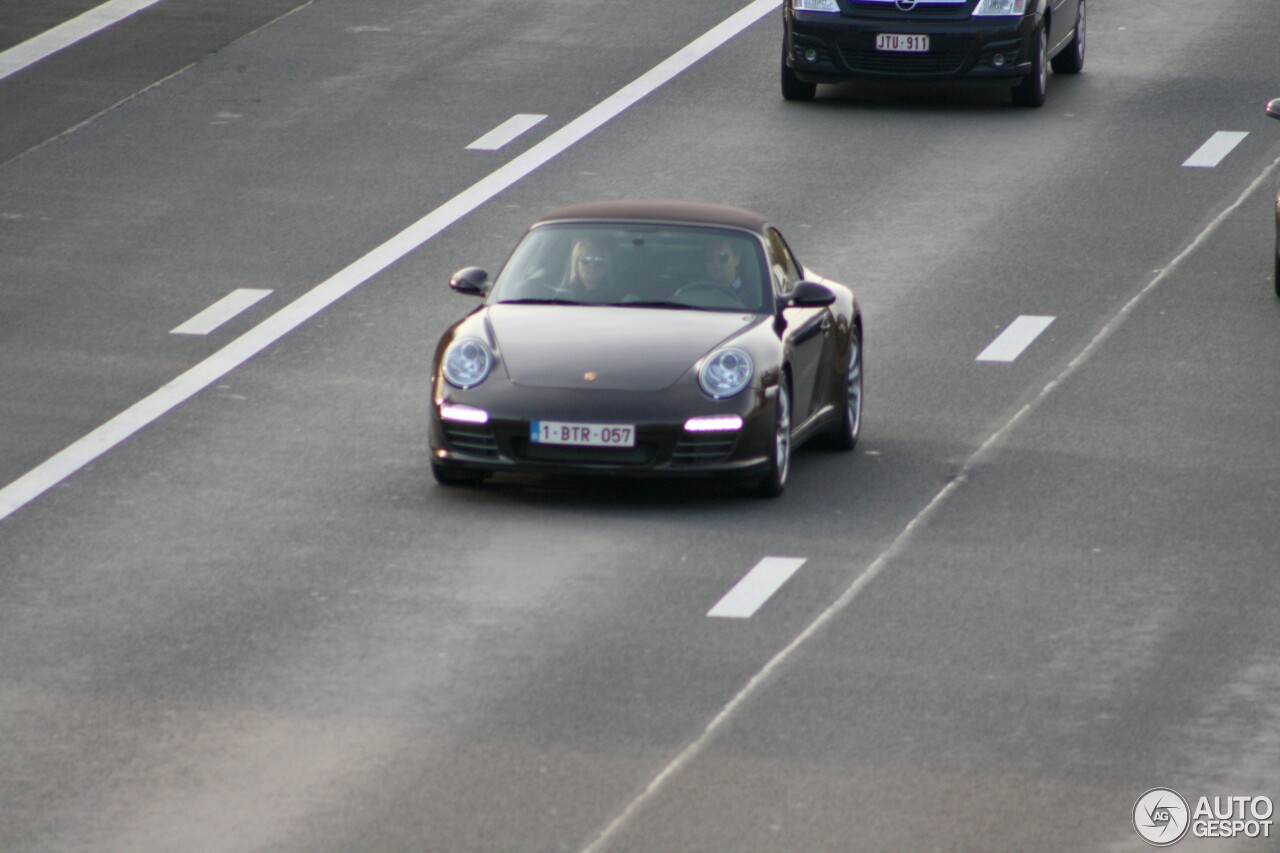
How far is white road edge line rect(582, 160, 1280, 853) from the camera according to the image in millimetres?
9281

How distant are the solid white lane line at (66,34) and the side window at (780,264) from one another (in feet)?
42.3

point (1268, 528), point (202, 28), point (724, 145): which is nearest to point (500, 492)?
point (1268, 528)

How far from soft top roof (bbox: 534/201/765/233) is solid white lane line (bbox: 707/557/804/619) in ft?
9.23

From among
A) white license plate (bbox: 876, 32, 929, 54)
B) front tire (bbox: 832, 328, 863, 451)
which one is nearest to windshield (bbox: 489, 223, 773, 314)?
front tire (bbox: 832, 328, 863, 451)

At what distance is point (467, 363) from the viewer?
13711mm

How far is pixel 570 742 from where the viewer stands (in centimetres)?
984

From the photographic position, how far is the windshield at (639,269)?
14430mm

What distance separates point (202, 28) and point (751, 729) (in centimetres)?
1942

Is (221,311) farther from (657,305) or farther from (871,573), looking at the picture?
(871,573)

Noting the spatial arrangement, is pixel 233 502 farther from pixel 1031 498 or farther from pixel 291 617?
pixel 1031 498

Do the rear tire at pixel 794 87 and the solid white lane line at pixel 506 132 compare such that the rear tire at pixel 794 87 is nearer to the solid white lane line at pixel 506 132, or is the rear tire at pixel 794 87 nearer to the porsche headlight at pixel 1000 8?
the porsche headlight at pixel 1000 8

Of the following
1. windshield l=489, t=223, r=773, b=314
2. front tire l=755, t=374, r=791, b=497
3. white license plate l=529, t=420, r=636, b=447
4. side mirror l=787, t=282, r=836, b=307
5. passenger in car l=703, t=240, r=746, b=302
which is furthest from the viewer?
passenger in car l=703, t=240, r=746, b=302

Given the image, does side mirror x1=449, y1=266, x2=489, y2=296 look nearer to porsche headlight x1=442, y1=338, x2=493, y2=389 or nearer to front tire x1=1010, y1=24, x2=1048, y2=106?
porsche headlight x1=442, y1=338, x2=493, y2=389

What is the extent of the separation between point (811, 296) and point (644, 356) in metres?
1.16
